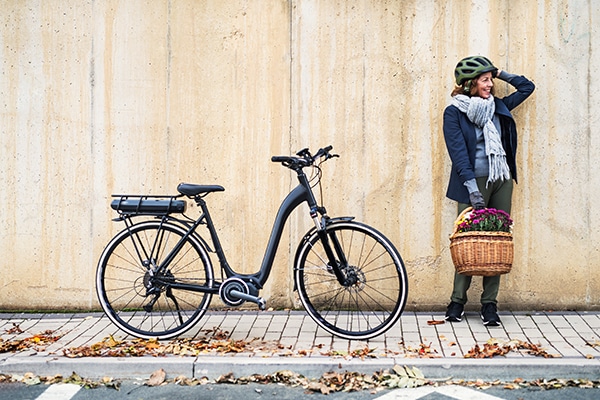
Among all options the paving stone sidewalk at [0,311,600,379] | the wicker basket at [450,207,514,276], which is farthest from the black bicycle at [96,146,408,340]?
the wicker basket at [450,207,514,276]

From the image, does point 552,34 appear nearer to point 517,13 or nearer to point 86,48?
point 517,13

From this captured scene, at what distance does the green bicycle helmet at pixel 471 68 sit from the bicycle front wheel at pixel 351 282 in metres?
1.53

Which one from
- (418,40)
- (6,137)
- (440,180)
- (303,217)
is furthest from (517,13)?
(6,137)

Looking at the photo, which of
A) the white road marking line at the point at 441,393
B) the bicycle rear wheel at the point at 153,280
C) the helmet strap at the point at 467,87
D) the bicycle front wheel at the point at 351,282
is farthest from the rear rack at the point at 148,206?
the helmet strap at the point at 467,87

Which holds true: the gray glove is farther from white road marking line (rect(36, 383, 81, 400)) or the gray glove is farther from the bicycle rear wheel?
white road marking line (rect(36, 383, 81, 400))

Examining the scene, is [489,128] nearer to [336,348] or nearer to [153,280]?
[336,348]

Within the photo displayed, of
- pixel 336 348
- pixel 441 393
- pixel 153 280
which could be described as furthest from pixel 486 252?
pixel 153 280

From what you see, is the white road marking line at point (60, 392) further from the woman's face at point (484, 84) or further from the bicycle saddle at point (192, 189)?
the woman's face at point (484, 84)

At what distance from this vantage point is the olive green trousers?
688cm

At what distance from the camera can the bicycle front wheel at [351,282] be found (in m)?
6.25

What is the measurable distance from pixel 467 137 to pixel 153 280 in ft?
9.13

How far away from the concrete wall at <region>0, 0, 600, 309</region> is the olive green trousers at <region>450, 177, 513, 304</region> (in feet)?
1.31

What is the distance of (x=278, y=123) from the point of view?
7.42 metres

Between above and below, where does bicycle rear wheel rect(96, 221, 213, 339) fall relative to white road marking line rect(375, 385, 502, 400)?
above
